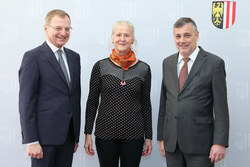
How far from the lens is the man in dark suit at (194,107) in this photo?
1791 mm

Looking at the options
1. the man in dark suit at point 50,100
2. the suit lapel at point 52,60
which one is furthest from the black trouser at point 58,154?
the suit lapel at point 52,60

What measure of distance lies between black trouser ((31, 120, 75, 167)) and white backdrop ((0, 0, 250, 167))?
1.09 metres

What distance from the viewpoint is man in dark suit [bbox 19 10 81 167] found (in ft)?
5.56

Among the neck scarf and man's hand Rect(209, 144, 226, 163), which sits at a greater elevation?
the neck scarf

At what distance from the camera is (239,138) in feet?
9.53

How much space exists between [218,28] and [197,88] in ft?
4.33

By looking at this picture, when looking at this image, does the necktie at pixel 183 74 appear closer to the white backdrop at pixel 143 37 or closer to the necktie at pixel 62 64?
the necktie at pixel 62 64

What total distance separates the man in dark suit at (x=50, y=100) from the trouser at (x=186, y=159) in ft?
2.36

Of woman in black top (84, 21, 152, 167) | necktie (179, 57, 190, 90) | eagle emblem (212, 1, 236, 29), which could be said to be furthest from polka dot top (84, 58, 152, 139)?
eagle emblem (212, 1, 236, 29)

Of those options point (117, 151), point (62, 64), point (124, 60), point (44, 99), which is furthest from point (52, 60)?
point (117, 151)

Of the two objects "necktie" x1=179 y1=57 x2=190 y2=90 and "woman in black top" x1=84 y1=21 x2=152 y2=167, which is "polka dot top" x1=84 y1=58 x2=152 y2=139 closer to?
"woman in black top" x1=84 y1=21 x2=152 y2=167

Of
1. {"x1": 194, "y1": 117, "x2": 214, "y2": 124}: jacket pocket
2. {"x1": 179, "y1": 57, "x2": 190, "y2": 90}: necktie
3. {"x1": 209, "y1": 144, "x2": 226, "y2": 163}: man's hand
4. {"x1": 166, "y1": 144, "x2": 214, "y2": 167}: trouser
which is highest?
{"x1": 179, "y1": 57, "x2": 190, "y2": 90}: necktie

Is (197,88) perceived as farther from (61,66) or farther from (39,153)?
(39,153)

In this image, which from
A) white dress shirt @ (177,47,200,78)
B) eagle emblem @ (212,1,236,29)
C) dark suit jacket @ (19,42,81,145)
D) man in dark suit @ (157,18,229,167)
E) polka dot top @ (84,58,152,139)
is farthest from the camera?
eagle emblem @ (212,1,236,29)
